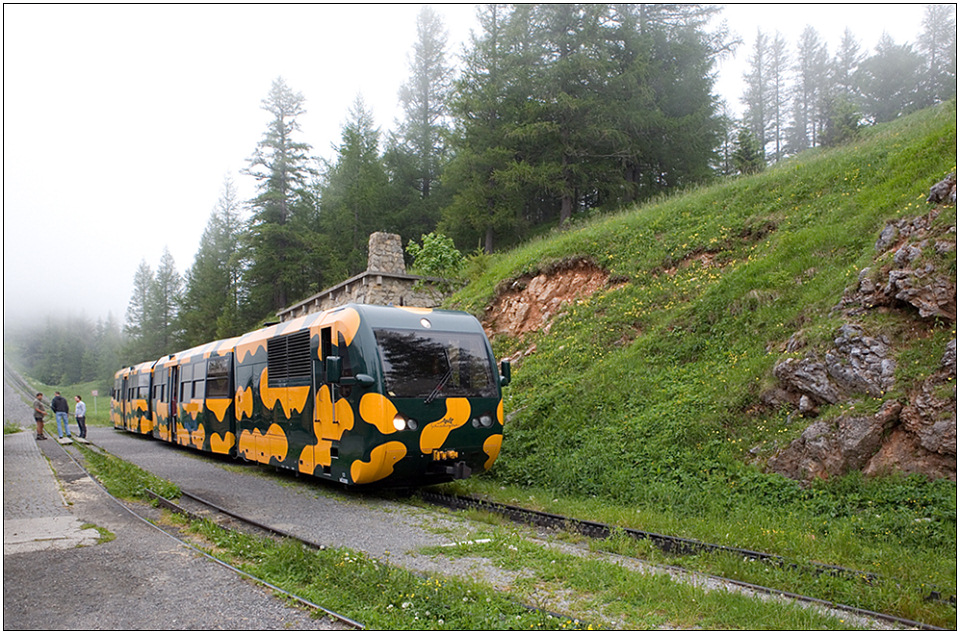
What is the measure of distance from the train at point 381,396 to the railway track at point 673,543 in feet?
1.83

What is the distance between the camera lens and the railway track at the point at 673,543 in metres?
4.98

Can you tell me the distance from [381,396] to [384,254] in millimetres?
15746

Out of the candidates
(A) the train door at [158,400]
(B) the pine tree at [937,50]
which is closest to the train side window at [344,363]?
(A) the train door at [158,400]

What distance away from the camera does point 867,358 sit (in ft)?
27.7

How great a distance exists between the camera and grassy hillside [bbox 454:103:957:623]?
7.10 metres

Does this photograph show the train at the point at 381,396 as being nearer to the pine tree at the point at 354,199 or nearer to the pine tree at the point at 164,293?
the pine tree at the point at 354,199

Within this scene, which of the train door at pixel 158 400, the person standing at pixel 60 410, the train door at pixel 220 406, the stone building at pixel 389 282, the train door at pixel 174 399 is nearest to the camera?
the train door at pixel 220 406

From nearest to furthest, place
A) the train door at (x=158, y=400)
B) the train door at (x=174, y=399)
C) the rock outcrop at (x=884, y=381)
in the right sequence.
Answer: the rock outcrop at (x=884, y=381), the train door at (x=174, y=399), the train door at (x=158, y=400)

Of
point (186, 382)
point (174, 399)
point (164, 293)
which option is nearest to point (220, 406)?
point (186, 382)

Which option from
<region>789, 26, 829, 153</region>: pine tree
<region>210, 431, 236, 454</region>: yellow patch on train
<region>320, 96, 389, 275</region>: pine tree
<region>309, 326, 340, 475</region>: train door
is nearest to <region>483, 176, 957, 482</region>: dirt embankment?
<region>309, 326, 340, 475</region>: train door

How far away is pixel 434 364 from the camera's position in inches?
388

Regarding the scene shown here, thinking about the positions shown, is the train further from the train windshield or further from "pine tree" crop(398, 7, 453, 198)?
"pine tree" crop(398, 7, 453, 198)

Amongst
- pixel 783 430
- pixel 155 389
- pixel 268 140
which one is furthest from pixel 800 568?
pixel 268 140

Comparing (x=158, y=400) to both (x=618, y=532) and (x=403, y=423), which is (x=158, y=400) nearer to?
(x=403, y=423)
